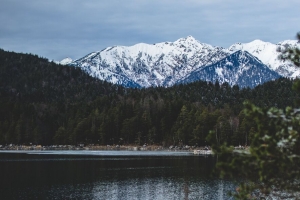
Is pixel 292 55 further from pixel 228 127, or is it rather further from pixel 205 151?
pixel 228 127

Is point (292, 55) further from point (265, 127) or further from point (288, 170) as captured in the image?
point (288, 170)

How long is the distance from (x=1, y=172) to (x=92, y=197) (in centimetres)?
3243

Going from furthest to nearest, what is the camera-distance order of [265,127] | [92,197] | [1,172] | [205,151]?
[205,151] → [1,172] → [92,197] → [265,127]

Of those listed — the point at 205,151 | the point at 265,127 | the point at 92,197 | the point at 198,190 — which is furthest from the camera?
the point at 205,151

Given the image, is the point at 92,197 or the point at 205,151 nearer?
the point at 92,197

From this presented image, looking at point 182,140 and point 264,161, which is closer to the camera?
point 264,161

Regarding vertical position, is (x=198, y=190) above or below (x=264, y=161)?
below

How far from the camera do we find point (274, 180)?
18984 mm

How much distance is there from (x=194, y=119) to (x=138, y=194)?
5308 inches

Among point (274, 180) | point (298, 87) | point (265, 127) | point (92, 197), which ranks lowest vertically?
point (92, 197)

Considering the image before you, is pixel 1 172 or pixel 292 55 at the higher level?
pixel 292 55

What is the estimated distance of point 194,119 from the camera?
194750 millimetres

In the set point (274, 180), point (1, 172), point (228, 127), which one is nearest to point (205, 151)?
point (228, 127)

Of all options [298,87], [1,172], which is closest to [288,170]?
[298,87]
